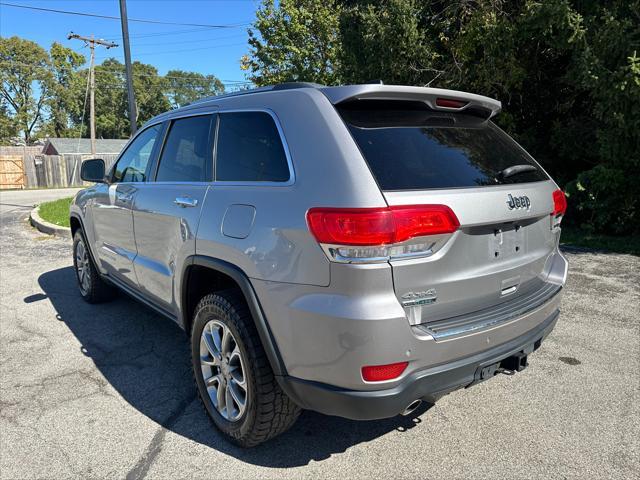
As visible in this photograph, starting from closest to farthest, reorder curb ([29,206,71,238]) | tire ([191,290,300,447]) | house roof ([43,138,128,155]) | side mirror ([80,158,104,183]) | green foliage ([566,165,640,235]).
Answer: tire ([191,290,300,447])
side mirror ([80,158,104,183])
green foliage ([566,165,640,235])
curb ([29,206,71,238])
house roof ([43,138,128,155])

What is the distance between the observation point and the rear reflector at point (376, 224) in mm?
2047

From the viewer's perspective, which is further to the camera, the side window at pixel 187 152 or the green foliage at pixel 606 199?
the green foliage at pixel 606 199

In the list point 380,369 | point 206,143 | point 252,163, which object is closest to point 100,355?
point 206,143

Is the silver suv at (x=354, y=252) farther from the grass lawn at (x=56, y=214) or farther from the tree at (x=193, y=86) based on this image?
the tree at (x=193, y=86)

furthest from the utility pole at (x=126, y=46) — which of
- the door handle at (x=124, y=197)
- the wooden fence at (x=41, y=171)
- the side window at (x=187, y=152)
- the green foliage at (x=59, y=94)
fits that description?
the green foliage at (x=59, y=94)

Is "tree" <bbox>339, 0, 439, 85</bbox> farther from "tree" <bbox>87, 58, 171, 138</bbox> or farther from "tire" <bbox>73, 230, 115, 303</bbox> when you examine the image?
"tree" <bbox>87, 58, 171, 138</bbox>

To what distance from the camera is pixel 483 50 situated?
8945 mm

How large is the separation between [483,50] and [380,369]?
836 centimetres

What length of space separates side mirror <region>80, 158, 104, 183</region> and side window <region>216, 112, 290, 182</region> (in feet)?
7.11

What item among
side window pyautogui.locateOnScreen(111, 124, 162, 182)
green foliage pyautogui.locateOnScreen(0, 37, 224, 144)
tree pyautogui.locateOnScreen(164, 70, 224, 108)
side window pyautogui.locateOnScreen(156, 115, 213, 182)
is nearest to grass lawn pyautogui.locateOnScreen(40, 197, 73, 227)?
side window pyautogui.locateOnScreen(111, 124, 162, 182)

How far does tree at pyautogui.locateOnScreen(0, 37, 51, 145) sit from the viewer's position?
61.1 meters

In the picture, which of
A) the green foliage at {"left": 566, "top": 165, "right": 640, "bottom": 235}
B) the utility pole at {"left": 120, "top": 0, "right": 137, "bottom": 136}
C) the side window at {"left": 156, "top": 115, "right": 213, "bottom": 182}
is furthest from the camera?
the utility pole at {"left": 120, "top": 0, "right": 137, "bottom": 136}

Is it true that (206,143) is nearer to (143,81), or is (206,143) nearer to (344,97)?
(344,97)

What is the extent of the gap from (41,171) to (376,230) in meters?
36.9
